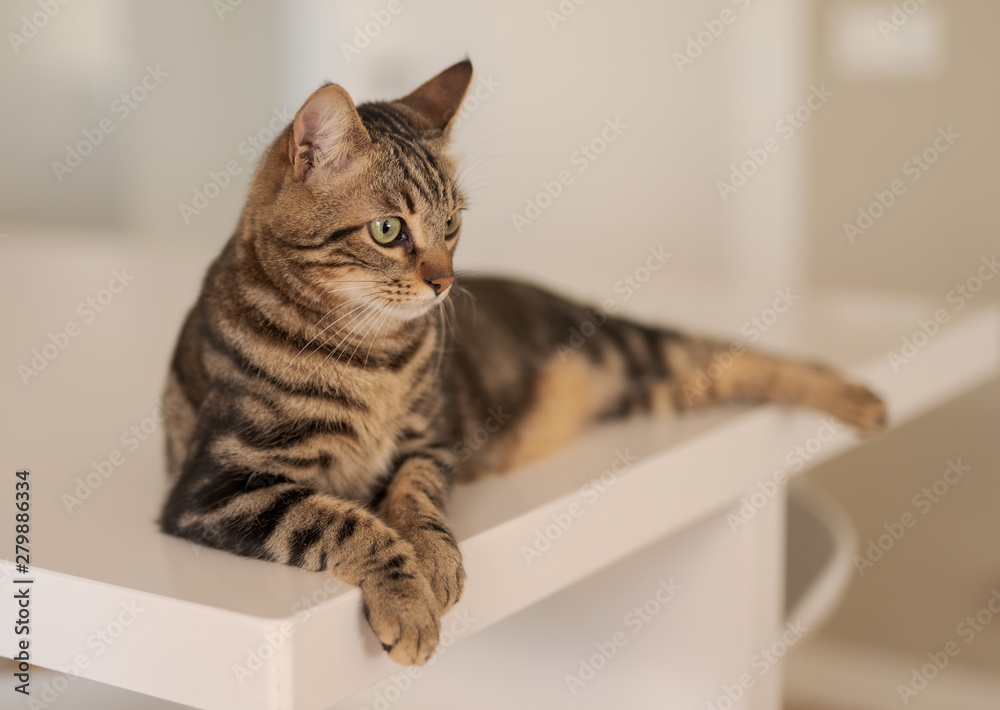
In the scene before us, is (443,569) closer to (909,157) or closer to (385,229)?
(385,229)

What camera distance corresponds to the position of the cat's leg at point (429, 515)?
0.74 meters

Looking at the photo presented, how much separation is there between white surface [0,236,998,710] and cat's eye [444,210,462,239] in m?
0.27

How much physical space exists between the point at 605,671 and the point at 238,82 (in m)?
1.89

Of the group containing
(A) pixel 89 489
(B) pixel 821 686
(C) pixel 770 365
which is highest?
(C) pixel 770 365

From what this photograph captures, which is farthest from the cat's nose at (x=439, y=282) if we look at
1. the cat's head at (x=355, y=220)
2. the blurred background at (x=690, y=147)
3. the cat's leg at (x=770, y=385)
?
the blurred background at (x=690, y=147)

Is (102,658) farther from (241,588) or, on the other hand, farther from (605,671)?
(605,671)

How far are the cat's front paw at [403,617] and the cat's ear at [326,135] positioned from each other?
0.36 metres

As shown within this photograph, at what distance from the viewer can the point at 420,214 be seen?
2.74 feet

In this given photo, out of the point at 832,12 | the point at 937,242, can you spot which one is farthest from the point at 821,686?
the point at 832,12

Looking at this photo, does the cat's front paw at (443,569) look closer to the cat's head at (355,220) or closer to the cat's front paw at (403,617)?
the cat's front paw at (403,617)

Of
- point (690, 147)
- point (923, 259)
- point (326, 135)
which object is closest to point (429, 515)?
point (326, 135)

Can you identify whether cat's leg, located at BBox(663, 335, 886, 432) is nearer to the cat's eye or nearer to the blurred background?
the cat's eye

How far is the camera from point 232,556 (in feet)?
2.54

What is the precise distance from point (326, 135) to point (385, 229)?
9 cm
